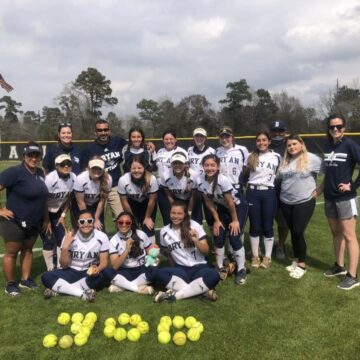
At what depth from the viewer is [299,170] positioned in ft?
17.7

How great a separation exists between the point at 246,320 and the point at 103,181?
2.73 metres

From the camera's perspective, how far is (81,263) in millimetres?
5070

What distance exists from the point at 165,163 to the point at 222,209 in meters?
1.28

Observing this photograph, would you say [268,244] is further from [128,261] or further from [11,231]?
[11,231]

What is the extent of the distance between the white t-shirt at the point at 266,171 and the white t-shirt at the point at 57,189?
8.65 feet

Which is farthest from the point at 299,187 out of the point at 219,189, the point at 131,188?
the point at 131,188

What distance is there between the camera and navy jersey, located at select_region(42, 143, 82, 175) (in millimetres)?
5809

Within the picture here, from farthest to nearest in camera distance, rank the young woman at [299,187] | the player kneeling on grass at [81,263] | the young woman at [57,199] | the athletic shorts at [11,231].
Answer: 1. the young woman at [299,187]
2. the young woman at [57,199]
3. the player kneeling on grass at [81,263]
4. the athletic shorts at [11,231]

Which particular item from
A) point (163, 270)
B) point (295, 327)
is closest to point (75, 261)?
point (163, 270)

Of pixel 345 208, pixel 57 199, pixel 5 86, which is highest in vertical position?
pixel 5 86

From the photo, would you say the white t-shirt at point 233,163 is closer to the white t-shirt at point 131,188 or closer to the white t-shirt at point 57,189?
the white t-shirt at point 131,188

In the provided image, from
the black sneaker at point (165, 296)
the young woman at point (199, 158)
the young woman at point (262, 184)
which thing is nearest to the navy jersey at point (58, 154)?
the young woman at point (199, 158)

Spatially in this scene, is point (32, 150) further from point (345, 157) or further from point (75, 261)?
point (345, 157)

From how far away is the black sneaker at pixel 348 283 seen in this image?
4949 mm
